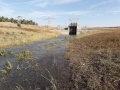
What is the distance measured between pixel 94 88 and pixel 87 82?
31.7 inches

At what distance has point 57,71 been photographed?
50.6ft

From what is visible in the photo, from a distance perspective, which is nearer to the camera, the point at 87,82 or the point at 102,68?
the point at 87,82

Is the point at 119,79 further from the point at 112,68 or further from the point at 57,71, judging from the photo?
the point at 57,71

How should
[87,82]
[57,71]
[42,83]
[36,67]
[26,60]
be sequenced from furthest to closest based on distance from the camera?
[26,60] < [36,67] < [57,71] < [42,83] < [87,82]

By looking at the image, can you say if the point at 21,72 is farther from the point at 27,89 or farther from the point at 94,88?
the point at 94,88

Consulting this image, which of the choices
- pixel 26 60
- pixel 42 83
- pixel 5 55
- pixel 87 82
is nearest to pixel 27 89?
pixel 42 83

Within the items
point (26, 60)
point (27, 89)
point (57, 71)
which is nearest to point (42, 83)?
point (27, 89)

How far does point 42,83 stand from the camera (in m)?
12.8

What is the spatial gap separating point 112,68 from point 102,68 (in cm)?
60

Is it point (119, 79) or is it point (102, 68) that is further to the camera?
point (102, 68)

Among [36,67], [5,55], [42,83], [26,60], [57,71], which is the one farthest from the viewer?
[5,55]

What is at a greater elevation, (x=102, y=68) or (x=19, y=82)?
(x=102, y=68)

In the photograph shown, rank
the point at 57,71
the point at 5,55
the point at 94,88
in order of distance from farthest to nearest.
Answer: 1. the point at 5,55
2. the point at 57,71
3. the point at 94,88

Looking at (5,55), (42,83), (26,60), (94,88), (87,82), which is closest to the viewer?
(94,88)
